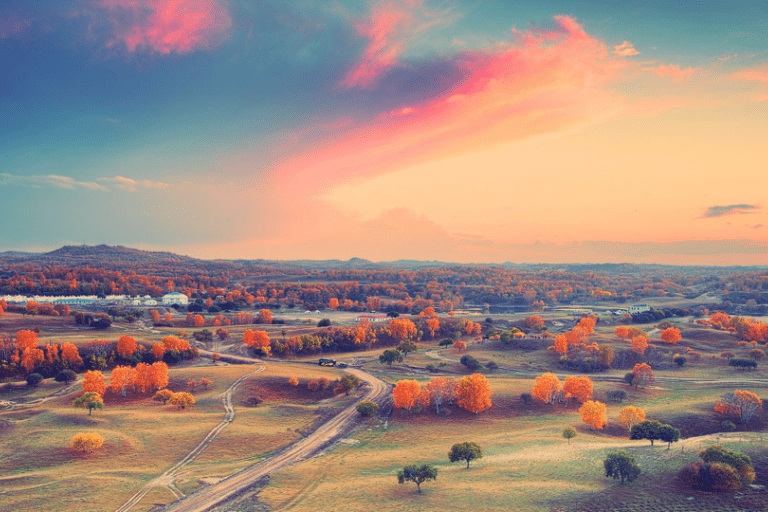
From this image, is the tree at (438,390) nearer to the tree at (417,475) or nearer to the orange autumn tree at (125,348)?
the tree at (417,475)

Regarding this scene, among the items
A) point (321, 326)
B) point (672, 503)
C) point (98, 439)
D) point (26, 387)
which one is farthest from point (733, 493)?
point (321, 326)

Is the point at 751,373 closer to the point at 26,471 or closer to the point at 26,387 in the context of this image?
the point at 26,471

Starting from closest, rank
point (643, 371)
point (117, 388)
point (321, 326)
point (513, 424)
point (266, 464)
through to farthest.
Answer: point (266, 464)
point (513, 424)
point (117, 388)
point (643, 371)
point (321, 326)

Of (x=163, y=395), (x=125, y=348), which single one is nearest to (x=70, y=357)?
(x=125, y=348)

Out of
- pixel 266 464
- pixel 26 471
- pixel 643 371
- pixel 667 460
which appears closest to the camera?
pixel 667 460

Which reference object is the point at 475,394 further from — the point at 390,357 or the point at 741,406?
the point at 741,406

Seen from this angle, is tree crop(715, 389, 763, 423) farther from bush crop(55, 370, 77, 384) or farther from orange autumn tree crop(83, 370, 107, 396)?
bush crop(55, 370, 77, 384)

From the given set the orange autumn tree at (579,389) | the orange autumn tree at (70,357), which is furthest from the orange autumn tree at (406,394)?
the orange autumn tree at (70,357)

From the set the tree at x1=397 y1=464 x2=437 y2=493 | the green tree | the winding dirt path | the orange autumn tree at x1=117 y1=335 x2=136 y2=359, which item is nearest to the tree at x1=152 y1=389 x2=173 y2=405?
the winding dirt path
